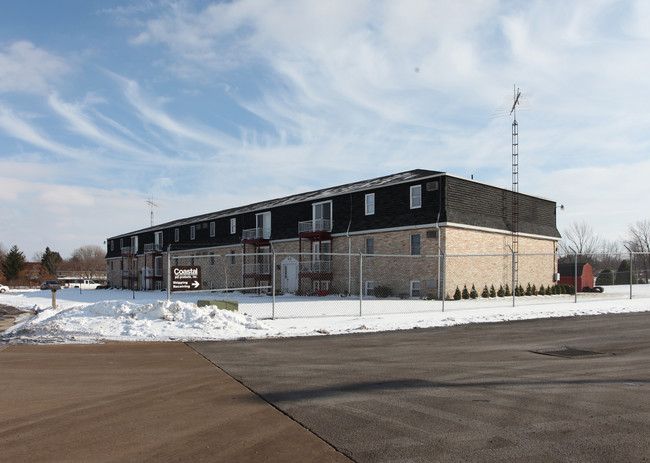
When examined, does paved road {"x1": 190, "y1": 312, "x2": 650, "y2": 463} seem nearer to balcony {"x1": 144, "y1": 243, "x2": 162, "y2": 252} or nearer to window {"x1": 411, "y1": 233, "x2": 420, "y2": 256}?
window {"x1": 411, "y1": 233, "x2": 420, "y2": 256}

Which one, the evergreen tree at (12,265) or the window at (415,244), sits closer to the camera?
the window at (415,244)

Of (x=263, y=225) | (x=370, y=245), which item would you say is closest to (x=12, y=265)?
(x=263, y=225)

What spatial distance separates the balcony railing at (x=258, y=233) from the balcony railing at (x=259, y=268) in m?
2.08

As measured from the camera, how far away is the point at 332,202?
32.2 meters

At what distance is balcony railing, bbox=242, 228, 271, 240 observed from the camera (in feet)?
122

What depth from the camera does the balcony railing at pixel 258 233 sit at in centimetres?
3731

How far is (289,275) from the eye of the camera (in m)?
34.2

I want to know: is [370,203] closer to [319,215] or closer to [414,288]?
[319,215]

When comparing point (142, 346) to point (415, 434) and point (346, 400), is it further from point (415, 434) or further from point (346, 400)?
point (415, 434)

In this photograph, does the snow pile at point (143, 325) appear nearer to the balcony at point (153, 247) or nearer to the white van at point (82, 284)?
the balcony at point (153, 247)

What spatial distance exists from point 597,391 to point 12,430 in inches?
272

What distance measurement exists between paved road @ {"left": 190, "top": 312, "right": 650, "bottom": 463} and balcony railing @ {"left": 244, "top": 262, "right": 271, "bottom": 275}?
82.9 feet

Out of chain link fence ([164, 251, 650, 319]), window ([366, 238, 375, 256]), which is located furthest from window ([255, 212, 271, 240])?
window ([366, 238, 375, 256])

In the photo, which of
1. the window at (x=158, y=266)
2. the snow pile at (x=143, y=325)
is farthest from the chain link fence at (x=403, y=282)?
the window at (x=158, y=266)
